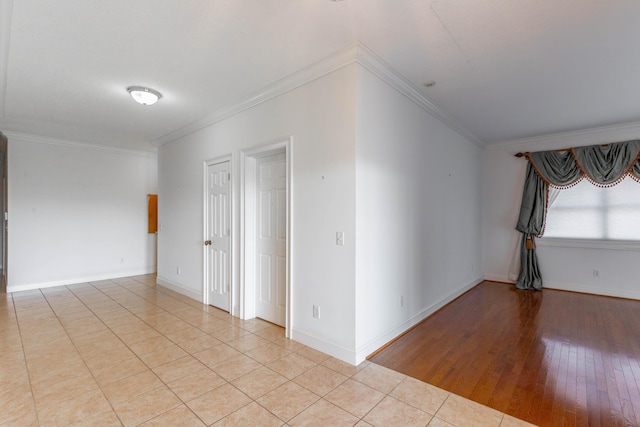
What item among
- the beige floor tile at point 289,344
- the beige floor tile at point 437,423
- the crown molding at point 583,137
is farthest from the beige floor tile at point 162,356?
the crown molding at point 583,137

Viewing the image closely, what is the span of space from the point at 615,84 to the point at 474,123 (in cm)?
162

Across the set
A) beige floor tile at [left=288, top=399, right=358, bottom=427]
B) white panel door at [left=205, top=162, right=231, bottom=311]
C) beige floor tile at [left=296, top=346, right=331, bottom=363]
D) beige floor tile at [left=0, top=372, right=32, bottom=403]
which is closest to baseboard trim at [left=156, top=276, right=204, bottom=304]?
white panel door at [left=205, top=162, right=231, bottom=311]

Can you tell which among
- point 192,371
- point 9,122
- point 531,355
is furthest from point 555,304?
point 9,122

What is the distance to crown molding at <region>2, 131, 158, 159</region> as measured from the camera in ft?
16.8

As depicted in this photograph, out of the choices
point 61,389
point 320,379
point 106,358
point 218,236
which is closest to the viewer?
point 61,389

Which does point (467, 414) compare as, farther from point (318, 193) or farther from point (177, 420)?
point (318, 193)

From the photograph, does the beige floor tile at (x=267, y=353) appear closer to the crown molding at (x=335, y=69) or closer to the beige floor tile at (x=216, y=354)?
the beige floor tile at (x=216, y=354)

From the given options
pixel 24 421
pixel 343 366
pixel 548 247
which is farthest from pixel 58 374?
pixel 548 247

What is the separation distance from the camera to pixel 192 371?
249 cm

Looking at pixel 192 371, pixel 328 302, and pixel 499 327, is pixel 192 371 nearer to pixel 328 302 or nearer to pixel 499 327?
pixel 328 302

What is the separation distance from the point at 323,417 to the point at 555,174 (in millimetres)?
5722

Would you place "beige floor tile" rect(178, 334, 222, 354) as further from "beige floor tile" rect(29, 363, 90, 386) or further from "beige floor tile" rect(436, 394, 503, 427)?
"beige floor tile" rect(436, 394, 503, 427)

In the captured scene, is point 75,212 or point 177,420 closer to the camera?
point 177,420

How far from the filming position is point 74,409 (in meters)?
2.00
